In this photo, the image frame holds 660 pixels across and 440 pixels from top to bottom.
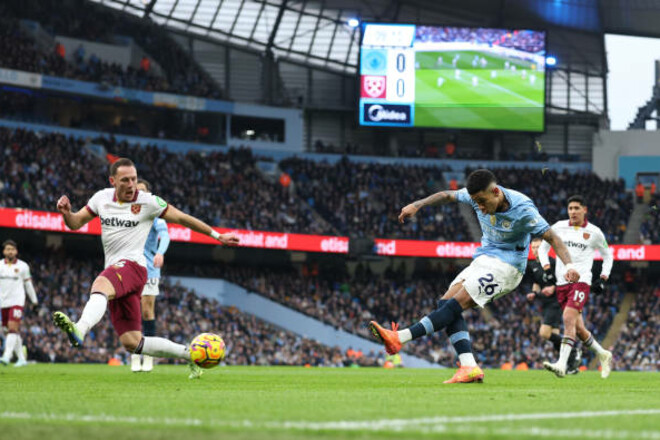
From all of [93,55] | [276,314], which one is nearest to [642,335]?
[276,314]

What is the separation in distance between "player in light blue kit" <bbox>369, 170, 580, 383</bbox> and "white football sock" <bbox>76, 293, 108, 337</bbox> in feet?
8.66

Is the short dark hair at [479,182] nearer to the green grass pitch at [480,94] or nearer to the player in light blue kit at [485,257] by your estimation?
the player in light blue kit at [485,257]

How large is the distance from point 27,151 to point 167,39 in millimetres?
16572

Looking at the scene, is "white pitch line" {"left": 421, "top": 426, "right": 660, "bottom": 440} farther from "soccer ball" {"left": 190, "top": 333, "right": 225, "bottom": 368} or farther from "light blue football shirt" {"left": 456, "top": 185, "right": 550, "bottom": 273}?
"soccer ball" {"left": 190, "top": 333, "right": 225, "bottom": 368}

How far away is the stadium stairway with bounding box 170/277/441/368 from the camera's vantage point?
4312 centimetres

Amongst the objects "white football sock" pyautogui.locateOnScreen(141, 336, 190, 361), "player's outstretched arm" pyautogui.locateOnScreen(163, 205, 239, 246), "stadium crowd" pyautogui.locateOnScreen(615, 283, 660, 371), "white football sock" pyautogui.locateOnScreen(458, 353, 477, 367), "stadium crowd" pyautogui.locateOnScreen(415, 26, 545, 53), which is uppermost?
"stadium crowd" pyautogui.locateOnScreen(415, 26, 545, 53)

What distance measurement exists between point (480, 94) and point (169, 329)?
23.1m

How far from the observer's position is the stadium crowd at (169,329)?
1292 inches

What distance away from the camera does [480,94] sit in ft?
170

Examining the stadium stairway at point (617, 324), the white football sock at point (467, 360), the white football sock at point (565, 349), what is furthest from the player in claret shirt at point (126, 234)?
the stadium stairway at point (617, 324)

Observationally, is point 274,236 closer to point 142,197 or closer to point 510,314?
point 510,314

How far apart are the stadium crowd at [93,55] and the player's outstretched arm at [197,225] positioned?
122 feet

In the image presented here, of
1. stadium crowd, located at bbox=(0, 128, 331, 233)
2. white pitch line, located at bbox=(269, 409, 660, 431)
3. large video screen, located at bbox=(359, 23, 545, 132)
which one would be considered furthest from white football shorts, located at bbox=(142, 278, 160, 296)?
large video screen, located at bbox=(359, 23, 545, 132)

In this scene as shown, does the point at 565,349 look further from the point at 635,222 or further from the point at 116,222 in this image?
the point at 635,222
